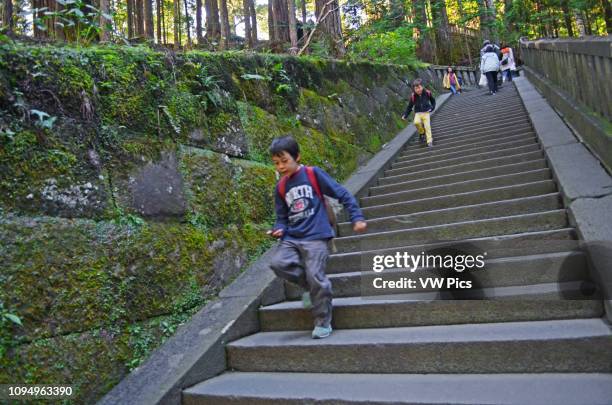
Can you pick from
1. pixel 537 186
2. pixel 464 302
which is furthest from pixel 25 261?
pixel 537 186

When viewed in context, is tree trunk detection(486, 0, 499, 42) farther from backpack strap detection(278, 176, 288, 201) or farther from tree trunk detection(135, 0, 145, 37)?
backpack strap detection(278, 176, 288, 201)

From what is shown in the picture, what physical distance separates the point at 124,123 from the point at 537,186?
13.3ft

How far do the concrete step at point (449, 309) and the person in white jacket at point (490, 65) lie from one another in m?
10.4

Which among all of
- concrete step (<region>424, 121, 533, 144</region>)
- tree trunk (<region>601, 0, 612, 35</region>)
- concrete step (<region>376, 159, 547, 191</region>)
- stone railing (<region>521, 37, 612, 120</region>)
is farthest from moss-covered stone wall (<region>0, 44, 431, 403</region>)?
tree trunk (<region>601, 0, 612, 35</region>)

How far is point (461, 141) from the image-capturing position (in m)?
7.52

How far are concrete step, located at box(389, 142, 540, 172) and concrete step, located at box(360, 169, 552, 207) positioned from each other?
2.86 ft

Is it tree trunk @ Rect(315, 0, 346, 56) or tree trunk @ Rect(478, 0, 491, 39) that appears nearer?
tree trunk @ Rect(315, 0, 346, 56)

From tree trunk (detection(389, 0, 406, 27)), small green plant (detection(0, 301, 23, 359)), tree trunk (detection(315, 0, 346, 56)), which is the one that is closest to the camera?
small green plant (detection(0, 301, 23, 359))

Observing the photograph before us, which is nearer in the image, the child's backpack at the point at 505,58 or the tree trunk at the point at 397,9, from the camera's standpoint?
the child's backpack at the point at 505,58

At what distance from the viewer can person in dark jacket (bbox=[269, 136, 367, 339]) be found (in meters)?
3.08

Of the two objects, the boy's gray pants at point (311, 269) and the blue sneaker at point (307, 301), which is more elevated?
the boy's gray pants at point (311, 269)

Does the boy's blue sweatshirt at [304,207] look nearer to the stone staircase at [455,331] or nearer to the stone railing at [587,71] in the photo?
the stone staircase at [455,331]

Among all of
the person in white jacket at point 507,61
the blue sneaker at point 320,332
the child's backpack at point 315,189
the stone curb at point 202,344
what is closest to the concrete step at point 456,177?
the stone curb at point 202,344

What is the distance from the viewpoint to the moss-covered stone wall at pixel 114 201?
2742 millimetres
